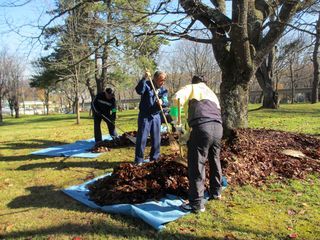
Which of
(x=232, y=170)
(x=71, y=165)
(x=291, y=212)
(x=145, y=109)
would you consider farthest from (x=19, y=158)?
(x=291, y=212)

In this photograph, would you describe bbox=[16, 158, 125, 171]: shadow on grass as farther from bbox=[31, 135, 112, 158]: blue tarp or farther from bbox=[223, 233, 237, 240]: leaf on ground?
bbox=[223, 233, 237, 240]: leaf on ground

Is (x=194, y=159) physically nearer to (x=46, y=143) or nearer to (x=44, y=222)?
(x=44, y=222)

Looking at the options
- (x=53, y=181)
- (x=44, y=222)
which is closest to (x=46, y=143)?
(x=53, y=181)

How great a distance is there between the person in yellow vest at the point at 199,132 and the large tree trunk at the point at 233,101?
3.54 metres

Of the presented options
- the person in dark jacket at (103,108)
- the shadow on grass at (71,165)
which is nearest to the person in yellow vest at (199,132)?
the shadow on grass at (71,165)

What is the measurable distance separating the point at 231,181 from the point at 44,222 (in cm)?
298

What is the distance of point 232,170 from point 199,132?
5.66 feet

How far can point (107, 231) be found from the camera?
440 centimetres

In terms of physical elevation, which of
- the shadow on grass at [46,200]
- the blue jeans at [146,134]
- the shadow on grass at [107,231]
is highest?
the blue jeans at [146,134]

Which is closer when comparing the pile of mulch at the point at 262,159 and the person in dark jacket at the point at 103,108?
the pile of mulch at the point at 262,159

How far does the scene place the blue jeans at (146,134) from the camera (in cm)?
689

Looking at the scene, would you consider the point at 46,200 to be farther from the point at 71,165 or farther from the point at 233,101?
the point at 233,101

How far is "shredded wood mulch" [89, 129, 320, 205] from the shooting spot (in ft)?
17.3

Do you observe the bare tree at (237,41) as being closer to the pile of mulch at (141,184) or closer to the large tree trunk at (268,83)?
the pile of mulch at (141,184)
